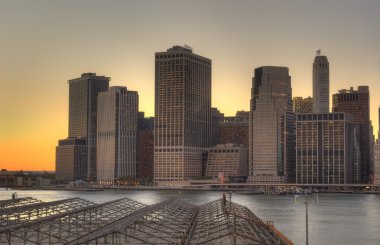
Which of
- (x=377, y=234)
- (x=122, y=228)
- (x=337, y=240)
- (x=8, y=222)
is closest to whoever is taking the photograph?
(x=122, y=228)

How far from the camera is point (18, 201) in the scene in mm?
105625

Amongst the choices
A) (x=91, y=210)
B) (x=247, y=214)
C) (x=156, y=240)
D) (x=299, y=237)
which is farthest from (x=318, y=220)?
(x=156, y=240)

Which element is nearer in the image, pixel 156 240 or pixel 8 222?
pixel 156 240

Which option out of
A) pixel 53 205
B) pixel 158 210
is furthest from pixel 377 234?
pixel 53 205

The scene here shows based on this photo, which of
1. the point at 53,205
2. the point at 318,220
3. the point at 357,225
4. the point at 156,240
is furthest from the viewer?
the point at 318,220

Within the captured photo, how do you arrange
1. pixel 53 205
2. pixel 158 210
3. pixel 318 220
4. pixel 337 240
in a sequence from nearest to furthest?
pixel 158 210 < pixel 53 205 < pixel 337 240 < pixel 318 220

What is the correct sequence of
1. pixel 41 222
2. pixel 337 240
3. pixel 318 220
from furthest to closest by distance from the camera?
pixel 318 220, pixel 337 240, pixel 41 222

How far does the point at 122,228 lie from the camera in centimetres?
6094

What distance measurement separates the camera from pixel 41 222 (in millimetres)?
65125

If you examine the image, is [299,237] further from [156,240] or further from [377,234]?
[156,240]

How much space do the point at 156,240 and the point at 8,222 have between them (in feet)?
60.7

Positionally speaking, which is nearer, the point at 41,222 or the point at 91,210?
the point at 41,222

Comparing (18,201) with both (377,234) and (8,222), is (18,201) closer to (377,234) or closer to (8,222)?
(8,222)

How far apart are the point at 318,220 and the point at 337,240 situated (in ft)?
139
